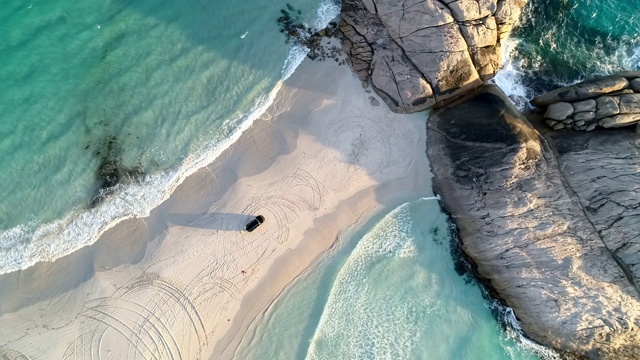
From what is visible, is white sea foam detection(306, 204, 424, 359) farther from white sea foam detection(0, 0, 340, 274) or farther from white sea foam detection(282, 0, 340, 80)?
white sea foam detection(282, 0, 340, 80)

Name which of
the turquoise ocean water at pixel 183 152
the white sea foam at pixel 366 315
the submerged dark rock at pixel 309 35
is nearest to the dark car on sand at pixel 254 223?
the turquoise ocean water at pixel 183 152

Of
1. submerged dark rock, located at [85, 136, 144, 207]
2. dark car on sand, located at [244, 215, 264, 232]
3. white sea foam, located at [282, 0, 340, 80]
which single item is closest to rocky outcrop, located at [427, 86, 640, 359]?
white sea foam, located at [282, 0, 340, 80]

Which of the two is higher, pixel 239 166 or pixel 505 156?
pixel 239 166

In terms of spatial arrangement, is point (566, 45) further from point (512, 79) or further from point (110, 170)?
point (110, 170)

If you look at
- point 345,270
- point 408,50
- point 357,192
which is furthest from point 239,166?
point 408,50

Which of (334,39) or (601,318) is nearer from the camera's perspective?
(601,318)

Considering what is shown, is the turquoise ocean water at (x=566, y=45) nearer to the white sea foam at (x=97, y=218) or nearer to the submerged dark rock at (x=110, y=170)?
the white sea foam at (x=97, y=218)

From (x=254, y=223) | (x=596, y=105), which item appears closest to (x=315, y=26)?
(x=254, y=223)

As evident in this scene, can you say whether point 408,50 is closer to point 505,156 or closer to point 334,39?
point 334,39
